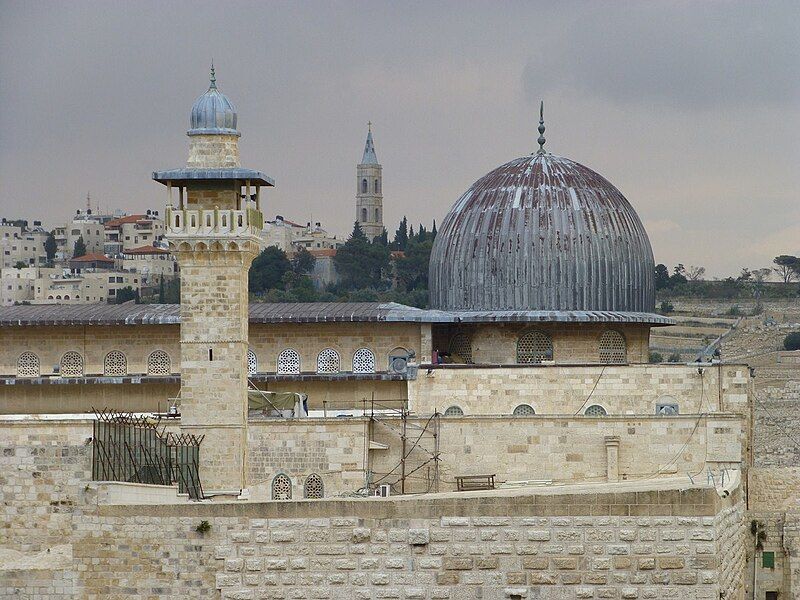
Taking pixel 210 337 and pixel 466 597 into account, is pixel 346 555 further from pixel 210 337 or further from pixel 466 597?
pixel 210 337

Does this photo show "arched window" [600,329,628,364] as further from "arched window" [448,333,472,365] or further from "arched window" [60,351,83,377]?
"arched window" [60,351,83,377]

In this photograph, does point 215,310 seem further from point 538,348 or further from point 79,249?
point 79,249

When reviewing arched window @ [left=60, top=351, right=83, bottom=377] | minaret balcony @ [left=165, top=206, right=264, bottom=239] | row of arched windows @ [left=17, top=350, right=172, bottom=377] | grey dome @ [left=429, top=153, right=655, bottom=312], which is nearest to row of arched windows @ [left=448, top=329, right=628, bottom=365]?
grey dome @ [left=429, top=153, right=655, bottom=312]

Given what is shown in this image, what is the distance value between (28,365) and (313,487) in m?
9.00

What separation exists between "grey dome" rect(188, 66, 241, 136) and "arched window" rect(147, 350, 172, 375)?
842 cm

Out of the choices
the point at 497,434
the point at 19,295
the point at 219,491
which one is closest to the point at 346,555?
the point at 219,491

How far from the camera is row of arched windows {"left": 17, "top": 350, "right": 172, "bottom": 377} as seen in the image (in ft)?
135

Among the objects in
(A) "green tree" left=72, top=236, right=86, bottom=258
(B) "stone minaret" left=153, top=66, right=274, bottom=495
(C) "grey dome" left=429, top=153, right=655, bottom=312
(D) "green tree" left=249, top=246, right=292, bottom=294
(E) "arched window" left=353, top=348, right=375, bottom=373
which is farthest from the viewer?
(A) "green tree" left=72, top=236, right=86, bottom=258

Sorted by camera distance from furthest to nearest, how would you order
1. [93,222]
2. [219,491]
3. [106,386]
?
[93,222], [106,386], [219,491]

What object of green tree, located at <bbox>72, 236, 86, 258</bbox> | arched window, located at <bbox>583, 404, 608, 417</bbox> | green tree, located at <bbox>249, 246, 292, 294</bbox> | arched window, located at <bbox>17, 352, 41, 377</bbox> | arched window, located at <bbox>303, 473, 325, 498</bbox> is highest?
green tree, located at <bbox>72, 236, 86, 258</bbox>

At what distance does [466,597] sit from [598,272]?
18279 millimetres

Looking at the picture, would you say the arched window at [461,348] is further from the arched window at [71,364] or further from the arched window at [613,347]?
the arched window at [71,364]

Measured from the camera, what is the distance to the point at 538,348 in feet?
135

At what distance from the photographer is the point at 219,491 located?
105 ft
